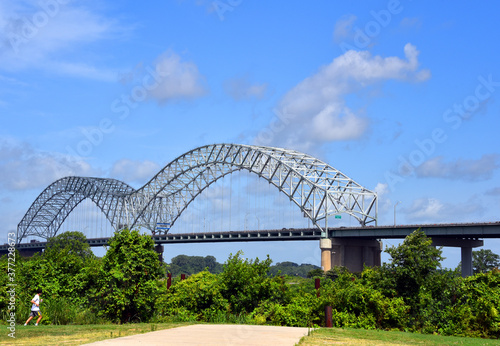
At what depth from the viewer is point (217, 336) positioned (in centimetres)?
A: 1948

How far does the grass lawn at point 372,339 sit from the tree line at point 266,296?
2.72 metres

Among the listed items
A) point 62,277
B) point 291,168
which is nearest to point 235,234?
point 291,168

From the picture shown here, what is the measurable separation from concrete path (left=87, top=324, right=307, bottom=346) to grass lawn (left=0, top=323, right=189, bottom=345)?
0.84 meters

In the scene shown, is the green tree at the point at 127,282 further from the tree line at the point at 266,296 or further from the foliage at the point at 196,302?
the foliage at the point at 196,302

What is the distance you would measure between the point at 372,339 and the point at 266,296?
29.9ft

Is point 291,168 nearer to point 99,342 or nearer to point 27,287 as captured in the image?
point 27,287

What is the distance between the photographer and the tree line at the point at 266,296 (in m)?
24.3

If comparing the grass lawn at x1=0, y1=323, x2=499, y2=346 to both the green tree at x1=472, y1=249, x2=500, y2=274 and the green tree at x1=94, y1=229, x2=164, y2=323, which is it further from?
the green tree at x1=472, y1=249, x2=500, y2=274

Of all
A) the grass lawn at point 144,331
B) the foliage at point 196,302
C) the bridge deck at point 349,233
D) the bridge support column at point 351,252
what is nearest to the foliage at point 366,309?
the grass lawn at point 144,331

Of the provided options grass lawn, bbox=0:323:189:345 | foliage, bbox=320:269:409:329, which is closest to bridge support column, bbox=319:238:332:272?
foliage, bbox=320:269:409:329

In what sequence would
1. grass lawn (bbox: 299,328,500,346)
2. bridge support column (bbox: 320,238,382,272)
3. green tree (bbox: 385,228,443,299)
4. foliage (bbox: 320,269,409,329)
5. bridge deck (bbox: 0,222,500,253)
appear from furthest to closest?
bridge support column (bbox: 320,238,382,272) < bridge deck (bbox: 0,222,500,253) < green tree (bbox: 385,228,443,299) < foliage (bbox: 320,269,409,329) < grass lawn (bbox: 299,328,500,346)

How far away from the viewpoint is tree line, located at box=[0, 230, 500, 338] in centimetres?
2430

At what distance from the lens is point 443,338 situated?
20.5 meters

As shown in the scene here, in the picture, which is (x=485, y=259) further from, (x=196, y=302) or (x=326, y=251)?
(x=196, y=302)
